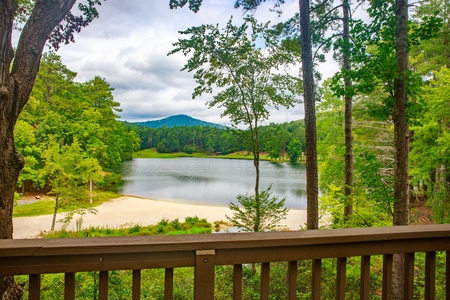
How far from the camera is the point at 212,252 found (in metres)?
0.88

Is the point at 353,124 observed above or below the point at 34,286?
above

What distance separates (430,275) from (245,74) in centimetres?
851

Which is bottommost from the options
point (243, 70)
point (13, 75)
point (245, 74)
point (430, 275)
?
point (430, 275)

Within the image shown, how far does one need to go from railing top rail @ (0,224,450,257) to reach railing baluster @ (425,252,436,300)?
0.11 metres

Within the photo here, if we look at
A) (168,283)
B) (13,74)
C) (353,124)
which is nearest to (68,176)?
(13,74)

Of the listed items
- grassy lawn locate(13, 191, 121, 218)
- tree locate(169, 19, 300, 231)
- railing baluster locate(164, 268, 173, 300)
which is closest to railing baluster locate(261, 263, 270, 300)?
railing baluster locate(164, 268, 173, 300)

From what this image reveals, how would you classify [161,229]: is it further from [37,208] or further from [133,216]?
[37,208]

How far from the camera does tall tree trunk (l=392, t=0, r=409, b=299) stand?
3236 mm

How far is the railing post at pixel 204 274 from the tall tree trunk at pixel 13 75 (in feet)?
6.01

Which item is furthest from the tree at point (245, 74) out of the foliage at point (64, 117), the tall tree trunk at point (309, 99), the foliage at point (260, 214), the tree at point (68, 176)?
the foliage at point (64, 117)

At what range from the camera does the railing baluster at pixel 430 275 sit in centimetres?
108

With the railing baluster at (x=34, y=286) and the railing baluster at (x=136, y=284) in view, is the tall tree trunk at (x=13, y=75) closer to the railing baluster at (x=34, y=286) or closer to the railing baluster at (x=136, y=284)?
the railing baluster at (x=34, y=286)

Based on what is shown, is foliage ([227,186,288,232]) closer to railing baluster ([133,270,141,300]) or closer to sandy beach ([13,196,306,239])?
sandy beach ([13,196,306,239])

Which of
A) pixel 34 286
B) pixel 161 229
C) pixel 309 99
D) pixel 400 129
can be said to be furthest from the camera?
pixel 161 229
